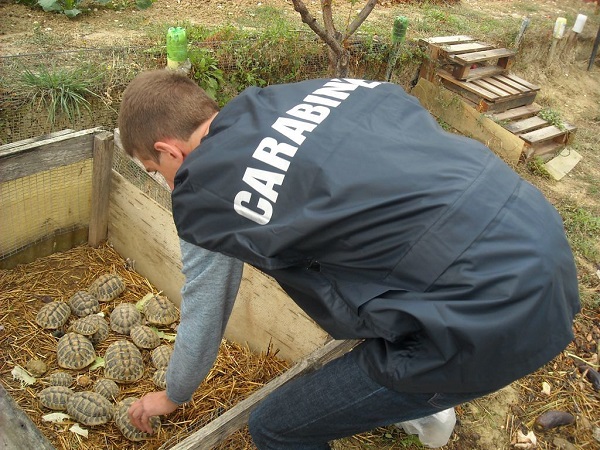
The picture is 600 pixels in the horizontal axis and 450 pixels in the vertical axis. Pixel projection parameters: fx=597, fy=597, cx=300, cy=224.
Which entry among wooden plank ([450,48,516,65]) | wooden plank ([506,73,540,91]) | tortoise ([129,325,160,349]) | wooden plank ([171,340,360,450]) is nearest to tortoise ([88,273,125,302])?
tortoise ([129,325,160,349])

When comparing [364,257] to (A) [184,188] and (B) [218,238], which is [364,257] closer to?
(B) [218,238]

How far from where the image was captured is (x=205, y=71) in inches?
189

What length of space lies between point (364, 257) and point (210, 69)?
12.3 feet

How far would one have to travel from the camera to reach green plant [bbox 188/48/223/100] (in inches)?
187

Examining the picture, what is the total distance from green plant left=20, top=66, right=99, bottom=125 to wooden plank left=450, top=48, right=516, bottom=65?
3627 millimetres

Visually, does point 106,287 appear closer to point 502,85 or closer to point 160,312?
point 160,312

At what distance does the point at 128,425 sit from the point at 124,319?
2.33 ft

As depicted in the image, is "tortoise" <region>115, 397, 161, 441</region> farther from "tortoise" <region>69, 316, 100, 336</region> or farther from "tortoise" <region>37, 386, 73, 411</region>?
"tortoise" <region>69, 316, 100, 336</region>

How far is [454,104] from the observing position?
20.2 ft

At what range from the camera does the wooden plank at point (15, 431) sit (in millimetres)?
1367

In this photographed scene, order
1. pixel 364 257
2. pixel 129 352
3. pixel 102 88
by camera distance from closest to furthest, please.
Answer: pixel 364 257 < pixel 129 352 < pixel 102 88

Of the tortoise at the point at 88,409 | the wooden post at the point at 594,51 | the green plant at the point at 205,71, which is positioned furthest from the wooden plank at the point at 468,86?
the tortoise at the point at 88,409

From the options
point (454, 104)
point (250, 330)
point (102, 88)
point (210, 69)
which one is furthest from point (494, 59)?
point (250, 330)

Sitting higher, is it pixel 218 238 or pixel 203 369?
pixel 218 238
